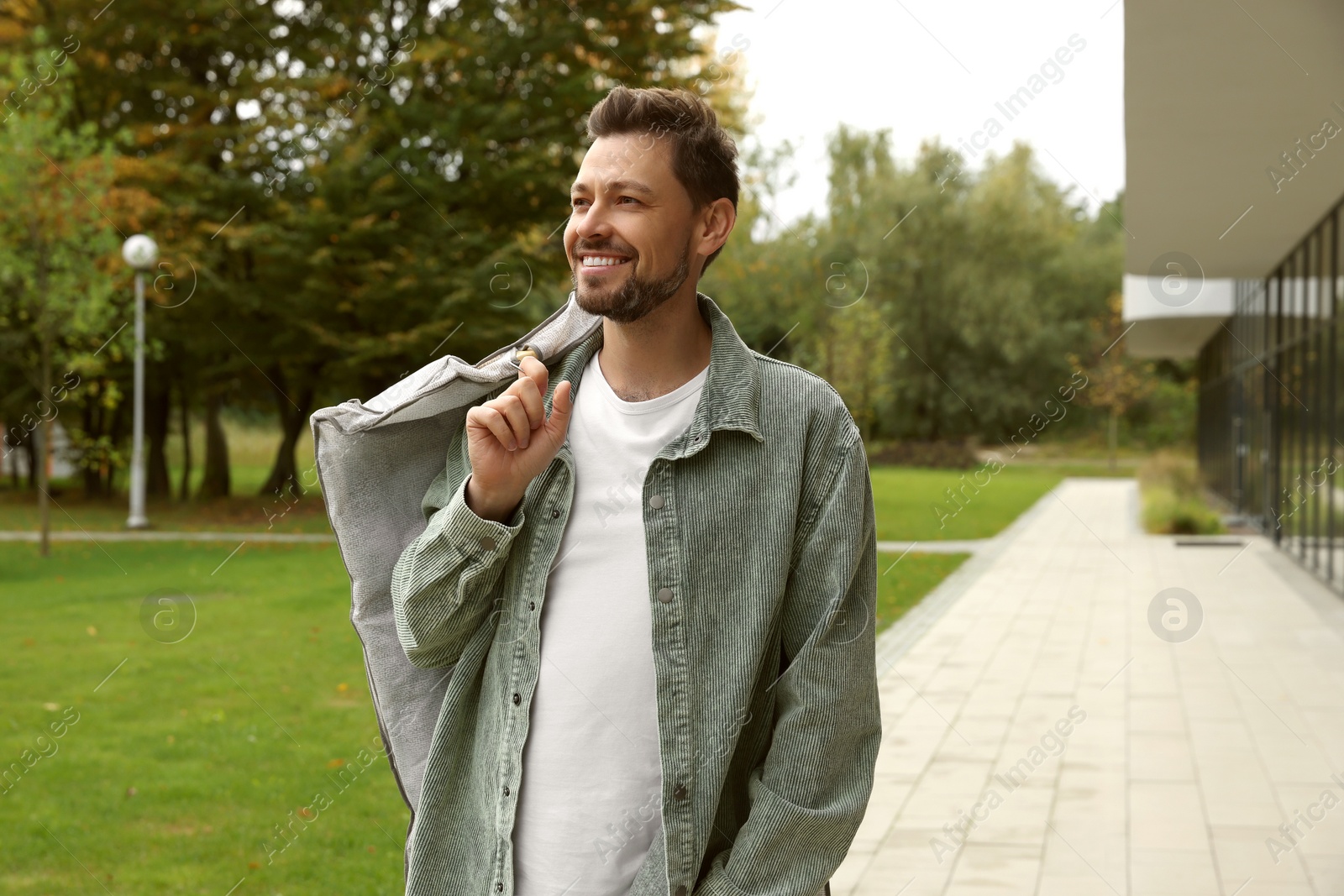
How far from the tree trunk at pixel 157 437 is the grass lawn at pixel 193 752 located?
47.1 feet

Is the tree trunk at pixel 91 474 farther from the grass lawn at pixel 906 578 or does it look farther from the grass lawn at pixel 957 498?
the grass lawn at pixel 906 578

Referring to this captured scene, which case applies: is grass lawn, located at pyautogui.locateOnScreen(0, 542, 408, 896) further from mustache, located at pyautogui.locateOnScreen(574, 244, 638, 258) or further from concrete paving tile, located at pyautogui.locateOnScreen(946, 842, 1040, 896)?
mustache, located at pyautogui.locateOnScreen(574, 244, 638, 258)

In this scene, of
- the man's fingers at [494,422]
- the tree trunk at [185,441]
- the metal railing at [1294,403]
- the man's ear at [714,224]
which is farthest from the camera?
the tree trunk at [185,441]

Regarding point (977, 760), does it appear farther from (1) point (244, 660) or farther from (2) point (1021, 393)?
(2) point (1021, 393)

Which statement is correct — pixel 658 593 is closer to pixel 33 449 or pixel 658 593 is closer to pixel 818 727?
pixel 818 727

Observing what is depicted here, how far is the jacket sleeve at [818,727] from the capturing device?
182 cm

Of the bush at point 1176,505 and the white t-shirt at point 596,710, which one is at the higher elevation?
the white t-shirt at point 596,710

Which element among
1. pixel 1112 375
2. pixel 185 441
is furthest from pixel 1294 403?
pixel 1112 375

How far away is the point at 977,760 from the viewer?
687 centimetres

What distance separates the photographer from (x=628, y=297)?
6.22 feet

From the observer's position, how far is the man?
184 cm

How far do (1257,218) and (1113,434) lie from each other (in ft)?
131

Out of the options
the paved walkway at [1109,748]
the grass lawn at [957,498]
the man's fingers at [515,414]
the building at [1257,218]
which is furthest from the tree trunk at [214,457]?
the man's fingers at [515,414]

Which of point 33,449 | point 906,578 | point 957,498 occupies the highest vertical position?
point 33,449
